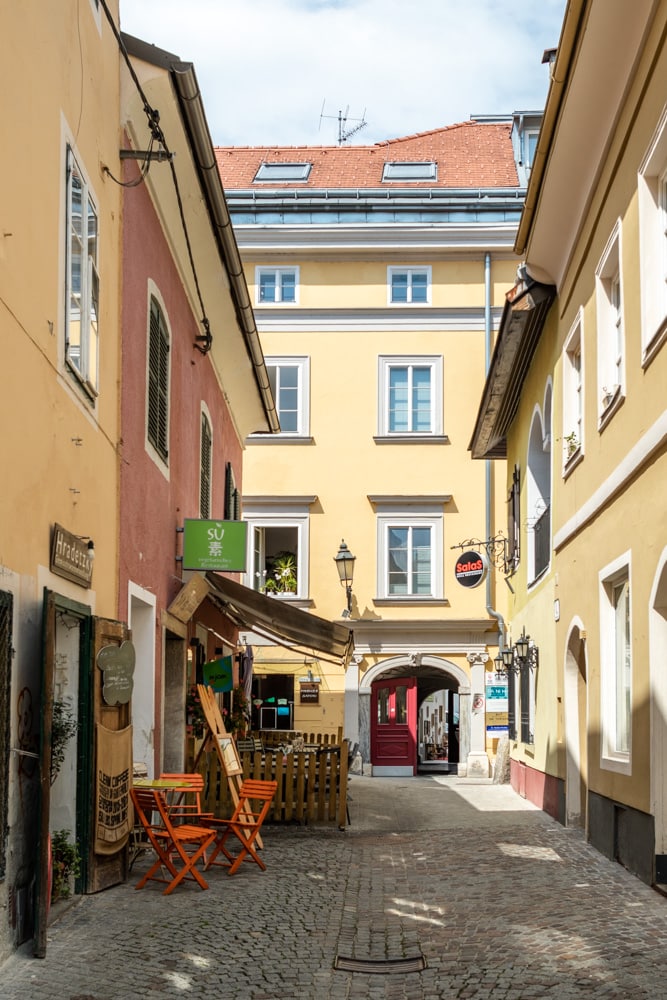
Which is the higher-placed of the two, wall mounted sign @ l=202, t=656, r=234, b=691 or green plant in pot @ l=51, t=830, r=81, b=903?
wall mounted sign @ l=202, t=656, r=234, b=691

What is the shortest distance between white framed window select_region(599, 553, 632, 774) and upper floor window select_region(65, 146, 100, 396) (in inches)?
193

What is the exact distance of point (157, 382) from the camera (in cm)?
1320

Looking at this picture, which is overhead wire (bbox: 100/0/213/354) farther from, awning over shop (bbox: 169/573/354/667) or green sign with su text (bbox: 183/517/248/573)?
awning over shop (bbox: 169/573/354/667)

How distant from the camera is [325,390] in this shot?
29.8 metres

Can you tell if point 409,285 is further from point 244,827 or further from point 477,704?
point 244,827

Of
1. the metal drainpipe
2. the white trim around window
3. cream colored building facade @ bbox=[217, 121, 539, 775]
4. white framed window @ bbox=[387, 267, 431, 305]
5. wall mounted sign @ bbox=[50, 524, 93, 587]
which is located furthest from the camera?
white framed window @ bbox=[387, 267, 431, 305]

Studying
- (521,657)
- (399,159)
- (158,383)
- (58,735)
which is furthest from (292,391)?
(58,735)

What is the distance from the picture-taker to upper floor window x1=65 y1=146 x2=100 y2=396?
883 cm

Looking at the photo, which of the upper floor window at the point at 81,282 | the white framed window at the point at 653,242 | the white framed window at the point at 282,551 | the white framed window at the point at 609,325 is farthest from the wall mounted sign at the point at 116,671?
the white framed window at the point at 282,551

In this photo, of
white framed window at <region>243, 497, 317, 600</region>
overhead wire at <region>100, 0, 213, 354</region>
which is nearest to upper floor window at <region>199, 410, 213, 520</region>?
overhead wire at <region>100, 0, 213, 354</region>

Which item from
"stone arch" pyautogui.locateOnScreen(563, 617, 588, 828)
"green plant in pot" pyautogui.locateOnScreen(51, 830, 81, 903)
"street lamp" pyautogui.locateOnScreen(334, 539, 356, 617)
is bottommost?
"green plant in pot" pyautogui.locateOnScreen(51, 830, 81, 903)

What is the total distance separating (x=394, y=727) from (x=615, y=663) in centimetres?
1711

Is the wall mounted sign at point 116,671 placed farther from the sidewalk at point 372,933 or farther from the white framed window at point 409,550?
the white framed window at point 409,550

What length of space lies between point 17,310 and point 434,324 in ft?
76.0
